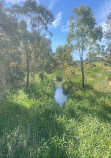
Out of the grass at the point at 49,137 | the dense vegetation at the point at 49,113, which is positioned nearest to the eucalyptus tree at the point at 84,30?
the dense vegetation at the point at 49,113

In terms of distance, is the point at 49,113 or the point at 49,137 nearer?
the point at 49,137

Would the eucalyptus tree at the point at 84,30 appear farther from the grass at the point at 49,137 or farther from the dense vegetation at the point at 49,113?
the grass at the point at 49,137

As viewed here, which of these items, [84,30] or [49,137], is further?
[84,30]

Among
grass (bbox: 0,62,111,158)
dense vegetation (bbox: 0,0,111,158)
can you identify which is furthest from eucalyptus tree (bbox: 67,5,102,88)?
grass (bbox: 0,62,111,158)

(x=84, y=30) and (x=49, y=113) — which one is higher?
(x=84, y=30)

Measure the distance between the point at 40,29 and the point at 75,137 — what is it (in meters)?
11.3

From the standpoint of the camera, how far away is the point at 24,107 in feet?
21.6

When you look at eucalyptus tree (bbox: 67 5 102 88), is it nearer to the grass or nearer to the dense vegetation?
the dense vegetation

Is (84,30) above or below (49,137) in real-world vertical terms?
above

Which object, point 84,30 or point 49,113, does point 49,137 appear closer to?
point 49,113

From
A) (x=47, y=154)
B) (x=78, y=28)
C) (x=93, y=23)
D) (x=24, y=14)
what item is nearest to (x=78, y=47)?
(x=78, y=28)

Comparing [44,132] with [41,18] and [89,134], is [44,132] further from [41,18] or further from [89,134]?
[41,18]

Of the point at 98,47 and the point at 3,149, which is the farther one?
the point at 98,47

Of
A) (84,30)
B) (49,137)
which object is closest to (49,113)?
(49,137)
